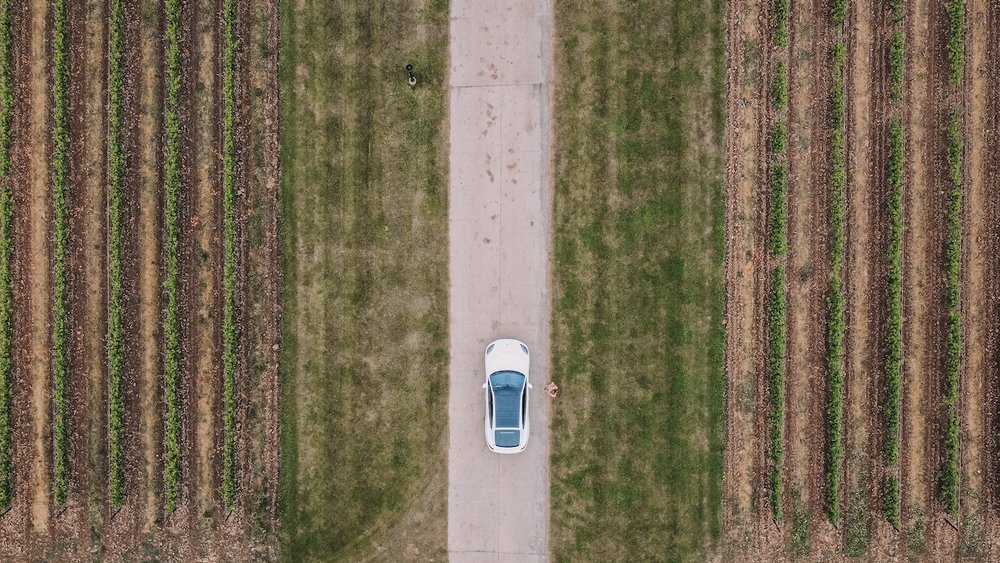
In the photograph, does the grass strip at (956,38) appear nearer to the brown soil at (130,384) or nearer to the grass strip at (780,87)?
the grass strip at (780,87)

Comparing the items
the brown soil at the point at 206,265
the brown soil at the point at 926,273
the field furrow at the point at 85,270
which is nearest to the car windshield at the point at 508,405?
the brown soil at the point at 206,265

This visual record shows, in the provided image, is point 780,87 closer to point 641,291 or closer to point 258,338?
point 641,291

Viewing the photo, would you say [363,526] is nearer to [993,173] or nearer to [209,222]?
[209,222]

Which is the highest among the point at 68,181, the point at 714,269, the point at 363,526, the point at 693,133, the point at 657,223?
the point at 693,133

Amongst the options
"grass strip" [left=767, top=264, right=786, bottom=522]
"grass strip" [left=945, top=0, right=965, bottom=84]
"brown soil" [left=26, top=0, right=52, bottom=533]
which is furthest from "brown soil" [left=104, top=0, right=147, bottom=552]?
"grass strip" [left=945, top=0, right=965, bottom=84]

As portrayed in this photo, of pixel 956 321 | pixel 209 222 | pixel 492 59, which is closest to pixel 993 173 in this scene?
pixel 956 321

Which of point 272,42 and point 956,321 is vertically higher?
point 272,42
